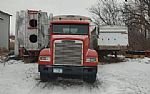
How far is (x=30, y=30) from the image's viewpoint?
2439cm

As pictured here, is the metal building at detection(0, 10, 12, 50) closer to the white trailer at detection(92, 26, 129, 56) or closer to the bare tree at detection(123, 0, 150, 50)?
the white trailer at detection(92, 26, 129, 56)

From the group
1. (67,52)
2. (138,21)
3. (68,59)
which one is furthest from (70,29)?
(138,21)

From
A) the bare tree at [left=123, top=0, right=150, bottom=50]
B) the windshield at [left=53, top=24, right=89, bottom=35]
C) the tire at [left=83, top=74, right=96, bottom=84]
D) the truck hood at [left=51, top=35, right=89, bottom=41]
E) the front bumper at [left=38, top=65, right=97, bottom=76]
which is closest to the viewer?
the front bumper at [left=38, top=65, right=97, bottom=76]

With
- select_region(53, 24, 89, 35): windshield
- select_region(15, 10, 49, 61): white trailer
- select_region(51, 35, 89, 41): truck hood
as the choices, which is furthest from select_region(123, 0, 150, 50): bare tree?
select_region(51, 35, 89, 41): truck hood

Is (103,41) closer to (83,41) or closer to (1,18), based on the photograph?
(83,41)

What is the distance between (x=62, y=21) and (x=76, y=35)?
1161 mm

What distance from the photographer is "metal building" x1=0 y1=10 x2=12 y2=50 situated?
39531 millimetres

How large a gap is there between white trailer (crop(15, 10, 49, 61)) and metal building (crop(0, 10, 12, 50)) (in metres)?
14.9

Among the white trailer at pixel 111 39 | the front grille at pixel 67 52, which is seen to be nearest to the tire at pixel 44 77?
the front grille at pixel 67 52

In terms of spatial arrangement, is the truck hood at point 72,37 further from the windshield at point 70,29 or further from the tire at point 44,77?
the tire at point 44,77

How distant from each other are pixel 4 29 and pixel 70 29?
86.4 feet

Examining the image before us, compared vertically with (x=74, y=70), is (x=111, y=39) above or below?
above

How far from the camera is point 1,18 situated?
3872 cm

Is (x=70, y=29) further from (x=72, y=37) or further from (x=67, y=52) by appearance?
(x=67, y=52)
